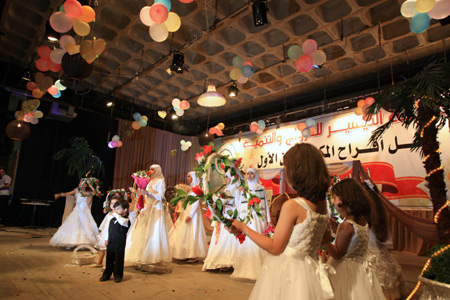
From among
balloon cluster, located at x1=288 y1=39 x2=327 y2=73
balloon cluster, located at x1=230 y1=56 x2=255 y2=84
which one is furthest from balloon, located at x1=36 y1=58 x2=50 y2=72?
balloon cluster, located at x1=288 y1=39 x2=327 y2=73

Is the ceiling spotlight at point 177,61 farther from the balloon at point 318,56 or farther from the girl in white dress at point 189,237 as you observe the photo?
the girl in white dress at point 189,237

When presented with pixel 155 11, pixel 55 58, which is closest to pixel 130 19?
pixel 55 58

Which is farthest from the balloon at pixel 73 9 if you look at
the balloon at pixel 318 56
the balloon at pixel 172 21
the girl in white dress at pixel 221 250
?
the balloon at pixel 318 56

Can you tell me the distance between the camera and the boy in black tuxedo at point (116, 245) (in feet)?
11.4

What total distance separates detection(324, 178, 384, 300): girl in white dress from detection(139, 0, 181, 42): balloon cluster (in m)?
3.32

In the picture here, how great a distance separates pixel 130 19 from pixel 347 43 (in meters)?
5.23

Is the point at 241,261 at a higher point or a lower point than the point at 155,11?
lower

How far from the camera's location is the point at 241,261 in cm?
384

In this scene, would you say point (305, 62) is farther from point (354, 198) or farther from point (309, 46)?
point (354, 198)

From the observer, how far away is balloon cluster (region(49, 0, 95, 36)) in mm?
3781

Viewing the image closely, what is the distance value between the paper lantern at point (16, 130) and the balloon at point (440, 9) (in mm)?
8658

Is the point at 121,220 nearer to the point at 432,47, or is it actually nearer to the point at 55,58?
the point at 55,58

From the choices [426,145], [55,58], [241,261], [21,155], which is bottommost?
[241,261]

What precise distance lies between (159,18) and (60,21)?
1407 millimetres
